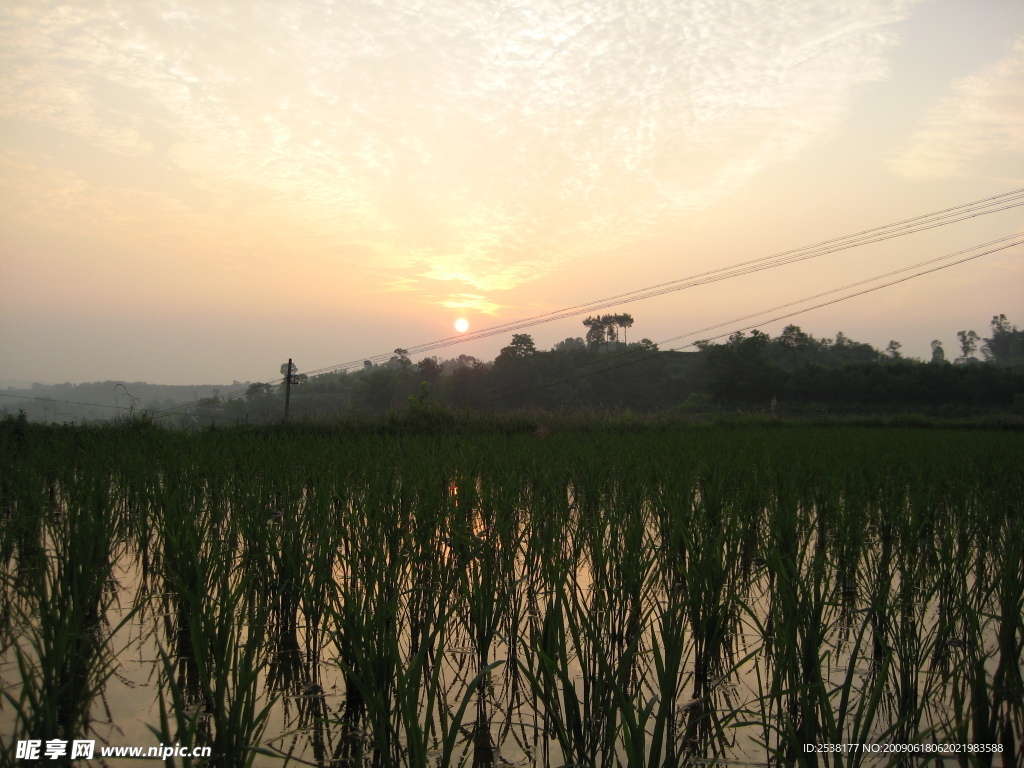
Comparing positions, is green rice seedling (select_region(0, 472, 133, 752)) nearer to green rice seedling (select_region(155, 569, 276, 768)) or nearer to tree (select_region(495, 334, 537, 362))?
green rice seedling (select_region(155, 569, 276, 768))

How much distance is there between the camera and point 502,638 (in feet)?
8.68

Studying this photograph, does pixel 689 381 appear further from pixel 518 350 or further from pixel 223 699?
pixel 223 699

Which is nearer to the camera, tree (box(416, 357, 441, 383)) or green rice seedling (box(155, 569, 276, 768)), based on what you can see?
green rice seedling (box(155, 569, 276, 768))

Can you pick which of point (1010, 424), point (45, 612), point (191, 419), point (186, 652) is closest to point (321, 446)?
point (191, 419)

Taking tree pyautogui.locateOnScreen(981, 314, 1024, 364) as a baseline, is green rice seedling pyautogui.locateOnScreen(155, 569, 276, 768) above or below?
below

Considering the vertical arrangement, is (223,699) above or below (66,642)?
below

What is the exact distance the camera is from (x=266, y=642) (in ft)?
8.87

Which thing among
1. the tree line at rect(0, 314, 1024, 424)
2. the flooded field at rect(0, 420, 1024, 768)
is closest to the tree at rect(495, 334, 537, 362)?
the tree line at rect(0, 314, 1024, 424)

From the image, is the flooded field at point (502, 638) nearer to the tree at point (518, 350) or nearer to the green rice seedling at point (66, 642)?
the green rice seedling at point (66, 642)

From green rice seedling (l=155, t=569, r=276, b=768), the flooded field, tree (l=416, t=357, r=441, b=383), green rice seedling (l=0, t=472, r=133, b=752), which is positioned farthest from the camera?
tree (l=416, t=357, r=441, b=383)

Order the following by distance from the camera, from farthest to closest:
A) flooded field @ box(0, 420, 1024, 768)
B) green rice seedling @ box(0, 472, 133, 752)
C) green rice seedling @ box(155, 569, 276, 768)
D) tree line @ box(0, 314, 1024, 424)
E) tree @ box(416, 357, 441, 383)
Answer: tree @ box(416, 357, 441, 383) → tree line @ box(0, 314, 1024, 424) → flooded field @ box(0, 420, 1024, 768) → green rice seedling @ box(0, 472, 133, 752) → green rice seedling @ box(155, 569, 276, 768)

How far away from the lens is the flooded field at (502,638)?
1.77 metres

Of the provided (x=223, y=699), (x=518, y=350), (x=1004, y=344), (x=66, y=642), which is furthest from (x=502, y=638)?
(x=1004, y=344)

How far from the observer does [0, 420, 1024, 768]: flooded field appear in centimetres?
177
